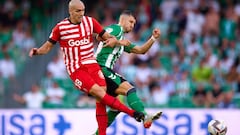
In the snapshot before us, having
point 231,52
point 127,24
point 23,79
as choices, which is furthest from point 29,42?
point 127,24

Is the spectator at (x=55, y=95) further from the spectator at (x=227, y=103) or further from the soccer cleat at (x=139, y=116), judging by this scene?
the soccer cleat at (x=139, y=116)

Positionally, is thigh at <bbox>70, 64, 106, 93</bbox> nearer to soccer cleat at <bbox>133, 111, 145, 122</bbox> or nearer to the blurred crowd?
soccer cleat at <bbox>133, 111, 145, 122</bbox>

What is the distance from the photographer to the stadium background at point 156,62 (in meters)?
16.2

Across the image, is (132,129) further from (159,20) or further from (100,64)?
(159,20)

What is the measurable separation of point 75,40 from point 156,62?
7842 millimetres

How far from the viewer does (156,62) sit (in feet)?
65.1

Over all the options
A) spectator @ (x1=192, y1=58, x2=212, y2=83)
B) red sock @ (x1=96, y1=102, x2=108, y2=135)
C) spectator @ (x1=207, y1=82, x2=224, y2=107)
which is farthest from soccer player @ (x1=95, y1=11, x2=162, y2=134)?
spectator @ (x1=192, y1=58, x2=212, y2=83)

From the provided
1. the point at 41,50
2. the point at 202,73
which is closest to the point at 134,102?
the point at 41,50

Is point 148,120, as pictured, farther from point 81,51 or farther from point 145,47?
point 81,51

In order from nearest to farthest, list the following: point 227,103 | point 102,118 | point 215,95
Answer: point 102,118
point 227,103
point 215,95

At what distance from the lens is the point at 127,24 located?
42.2ft

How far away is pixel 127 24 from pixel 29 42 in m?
8.68

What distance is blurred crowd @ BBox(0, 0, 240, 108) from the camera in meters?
18.7

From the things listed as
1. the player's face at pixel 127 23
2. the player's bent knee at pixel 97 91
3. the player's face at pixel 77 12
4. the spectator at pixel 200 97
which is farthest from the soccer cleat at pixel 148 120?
the spectator at pixel 200 97
